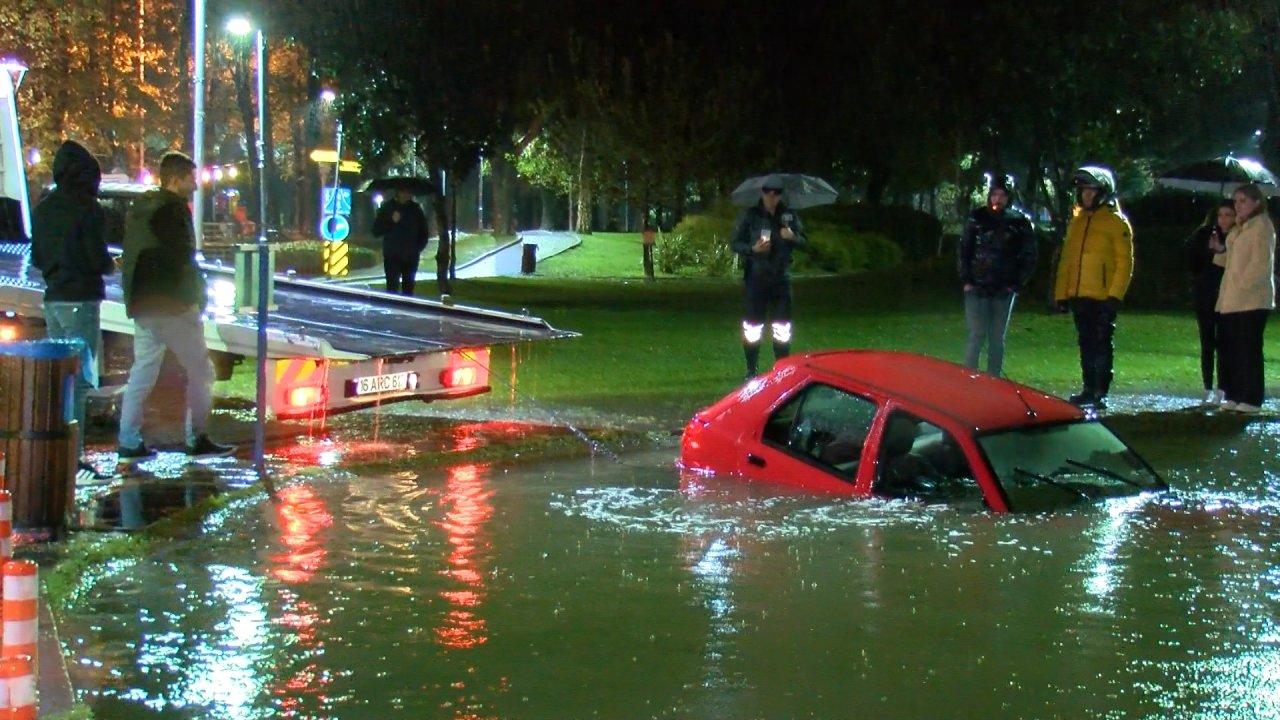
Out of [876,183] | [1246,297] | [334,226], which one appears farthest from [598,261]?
[1246,297]

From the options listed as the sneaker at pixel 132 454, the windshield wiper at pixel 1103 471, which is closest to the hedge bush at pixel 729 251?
the sneaker at pixel 132 454

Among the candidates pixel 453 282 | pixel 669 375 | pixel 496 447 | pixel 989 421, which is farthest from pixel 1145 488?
pixel 453 282

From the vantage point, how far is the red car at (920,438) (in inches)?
340

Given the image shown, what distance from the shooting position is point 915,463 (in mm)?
8867

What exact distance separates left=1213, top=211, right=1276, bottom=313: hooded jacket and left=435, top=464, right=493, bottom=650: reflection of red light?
6.36 meters

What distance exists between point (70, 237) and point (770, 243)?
5.92 meters

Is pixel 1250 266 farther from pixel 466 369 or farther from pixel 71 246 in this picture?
pixel 71 246

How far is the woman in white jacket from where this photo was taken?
1300 cm

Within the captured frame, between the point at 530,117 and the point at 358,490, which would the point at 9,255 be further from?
the point at 530,117

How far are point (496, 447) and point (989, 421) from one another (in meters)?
3.91

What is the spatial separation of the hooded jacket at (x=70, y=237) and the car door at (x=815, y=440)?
4.08 meters

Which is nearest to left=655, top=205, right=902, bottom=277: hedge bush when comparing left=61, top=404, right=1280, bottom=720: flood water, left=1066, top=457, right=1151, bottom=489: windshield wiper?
left=1066, top=457, right=1151, bottom=489: windshield wiper

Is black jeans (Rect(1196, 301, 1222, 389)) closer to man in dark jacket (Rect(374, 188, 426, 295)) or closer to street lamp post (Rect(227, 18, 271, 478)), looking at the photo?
street lamp post (Rect(227, 18, 271, 478))

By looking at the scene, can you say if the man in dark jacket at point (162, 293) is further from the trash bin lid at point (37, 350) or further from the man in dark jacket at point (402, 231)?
the man in dark jacket at point (402, 231)
